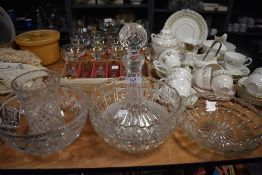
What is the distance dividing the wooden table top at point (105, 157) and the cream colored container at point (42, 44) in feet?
1.77

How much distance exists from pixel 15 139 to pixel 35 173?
0.11 metres

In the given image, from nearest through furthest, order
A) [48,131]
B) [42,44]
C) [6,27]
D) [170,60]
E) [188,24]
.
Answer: [48,131] → [170,60] → [42,44] → [6,27] → [188,24]

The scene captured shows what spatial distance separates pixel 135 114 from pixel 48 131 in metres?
0.26

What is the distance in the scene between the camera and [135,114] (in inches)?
27.7

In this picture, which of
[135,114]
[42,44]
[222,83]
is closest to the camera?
[135,114]

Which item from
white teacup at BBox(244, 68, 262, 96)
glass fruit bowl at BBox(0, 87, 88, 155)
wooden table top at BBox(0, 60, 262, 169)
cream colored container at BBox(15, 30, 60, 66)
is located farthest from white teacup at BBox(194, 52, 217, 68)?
cream colored container at BBox(15, 30, 60, 66)

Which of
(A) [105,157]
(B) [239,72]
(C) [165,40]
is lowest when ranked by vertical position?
(A) [105,157]

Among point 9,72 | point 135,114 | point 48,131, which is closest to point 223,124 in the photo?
→ point 135,114

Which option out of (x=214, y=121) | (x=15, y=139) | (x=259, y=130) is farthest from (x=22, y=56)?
(x=259, y=130)

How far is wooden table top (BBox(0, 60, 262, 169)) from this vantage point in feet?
1.98

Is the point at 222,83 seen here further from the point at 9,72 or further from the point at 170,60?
the point at 9,72

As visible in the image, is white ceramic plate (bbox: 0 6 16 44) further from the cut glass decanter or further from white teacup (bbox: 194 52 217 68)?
white teacup (bbox: 194 52 217 68)

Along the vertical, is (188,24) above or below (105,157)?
above

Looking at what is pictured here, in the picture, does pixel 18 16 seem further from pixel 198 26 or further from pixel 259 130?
pixel 259 130
